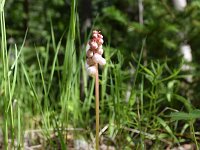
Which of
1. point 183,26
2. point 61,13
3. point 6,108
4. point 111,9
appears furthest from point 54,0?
point 6,108

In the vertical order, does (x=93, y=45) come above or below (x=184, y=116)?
above

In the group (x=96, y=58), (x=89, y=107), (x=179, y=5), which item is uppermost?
(x=179, y=5)

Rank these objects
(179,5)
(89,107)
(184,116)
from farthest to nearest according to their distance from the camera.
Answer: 1. (179,5)
2. (89,107)
3. (184,116)

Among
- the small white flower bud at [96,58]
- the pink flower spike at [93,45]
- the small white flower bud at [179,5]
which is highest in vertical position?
the small white flower bud at [179,5]

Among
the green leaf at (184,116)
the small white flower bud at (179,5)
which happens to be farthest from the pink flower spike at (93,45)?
the small white flower bud at (179,5)

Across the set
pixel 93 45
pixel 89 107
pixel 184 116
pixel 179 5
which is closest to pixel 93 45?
pixel 93 45

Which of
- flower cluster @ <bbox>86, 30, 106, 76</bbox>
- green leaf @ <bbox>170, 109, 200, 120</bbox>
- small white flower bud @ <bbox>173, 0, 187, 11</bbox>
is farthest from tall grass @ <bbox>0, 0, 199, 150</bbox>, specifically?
small white flower bud @ <bbox>173, 0, 187, 11</bbox>

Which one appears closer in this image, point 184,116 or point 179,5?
point 184,116

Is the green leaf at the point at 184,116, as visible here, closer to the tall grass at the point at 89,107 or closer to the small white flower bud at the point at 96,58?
the tall grass at the point at 89,107

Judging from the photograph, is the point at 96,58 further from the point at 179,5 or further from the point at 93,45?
the point at 179,5

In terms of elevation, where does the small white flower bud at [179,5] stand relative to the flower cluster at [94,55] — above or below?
above

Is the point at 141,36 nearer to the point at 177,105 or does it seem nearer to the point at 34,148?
the point at 177,105
